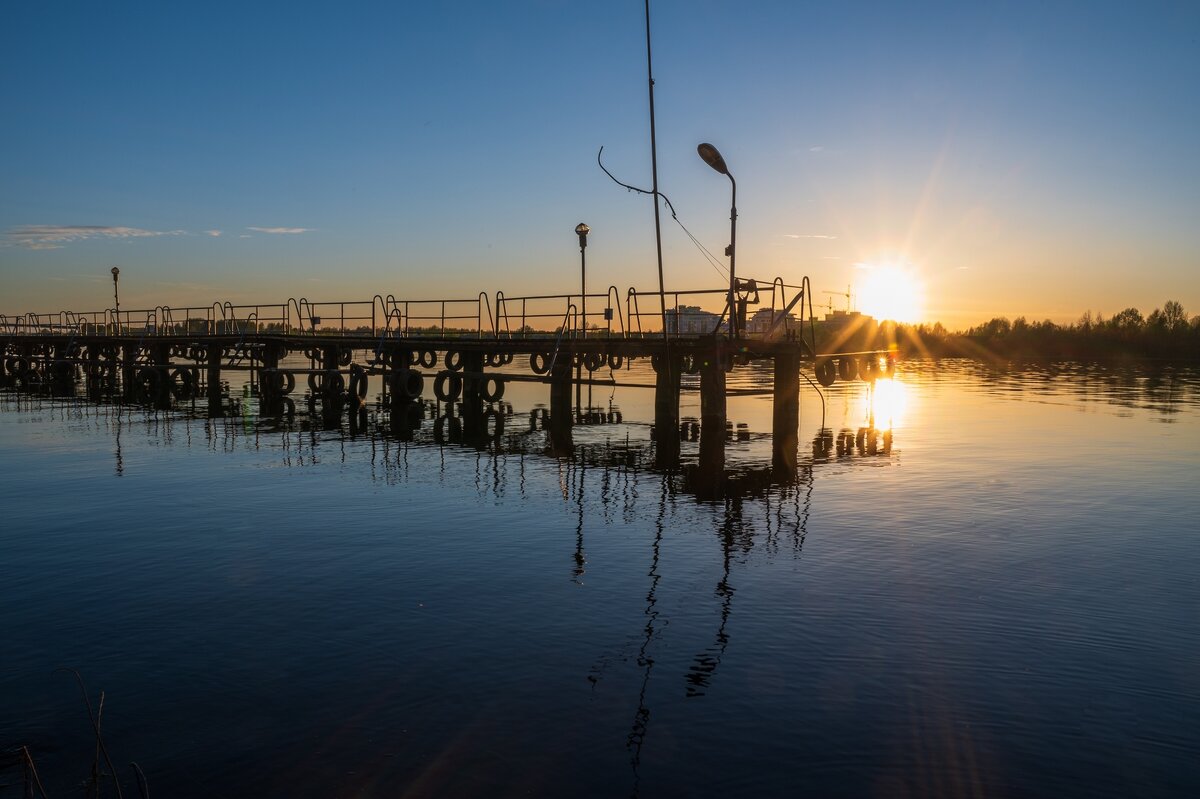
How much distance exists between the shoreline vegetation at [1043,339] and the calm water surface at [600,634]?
77.6 meters

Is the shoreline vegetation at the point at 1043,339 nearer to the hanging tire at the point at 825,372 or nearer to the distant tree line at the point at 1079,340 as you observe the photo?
the distant tree line at the point at 1079,340

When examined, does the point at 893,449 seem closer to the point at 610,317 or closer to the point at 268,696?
the point at 610,317

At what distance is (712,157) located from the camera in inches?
1054

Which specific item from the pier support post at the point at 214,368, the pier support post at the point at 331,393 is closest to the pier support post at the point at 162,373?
the pier support post at the point at 214,368

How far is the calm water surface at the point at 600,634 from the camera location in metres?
7.51

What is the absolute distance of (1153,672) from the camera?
941 cm

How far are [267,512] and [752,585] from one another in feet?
32.2

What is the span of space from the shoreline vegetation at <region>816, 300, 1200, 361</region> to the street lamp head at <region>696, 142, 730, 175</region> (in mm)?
68057

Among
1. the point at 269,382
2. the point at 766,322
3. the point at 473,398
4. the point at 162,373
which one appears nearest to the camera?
the point at 766,322

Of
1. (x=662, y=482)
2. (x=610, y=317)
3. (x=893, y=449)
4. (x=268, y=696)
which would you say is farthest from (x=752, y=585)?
(x=610, y=317)

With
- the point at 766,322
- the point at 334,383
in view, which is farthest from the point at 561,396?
the point at 334,383

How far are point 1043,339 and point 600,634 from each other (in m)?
127

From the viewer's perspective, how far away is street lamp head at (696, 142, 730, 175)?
87.6ft

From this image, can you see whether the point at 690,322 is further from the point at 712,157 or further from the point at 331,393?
the point at 331,393
